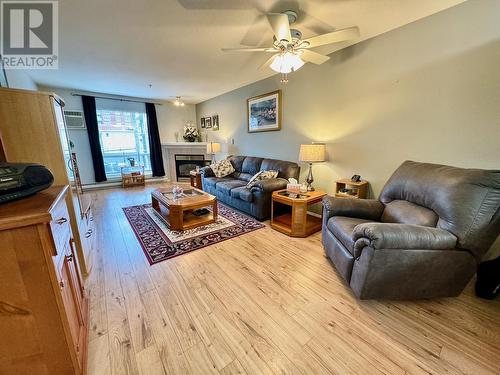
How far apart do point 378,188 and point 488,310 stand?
1.41m

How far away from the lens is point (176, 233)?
9.06 feet

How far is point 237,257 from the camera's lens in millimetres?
2258

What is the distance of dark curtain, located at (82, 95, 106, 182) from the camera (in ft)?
16.3

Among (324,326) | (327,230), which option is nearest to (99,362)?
(324,326)

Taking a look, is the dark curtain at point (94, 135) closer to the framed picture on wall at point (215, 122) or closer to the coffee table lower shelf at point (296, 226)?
the framed picture on wall at point (215, 122)

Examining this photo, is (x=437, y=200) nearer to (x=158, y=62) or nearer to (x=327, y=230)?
(x=327, y=230)

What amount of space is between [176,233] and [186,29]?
2406 mm

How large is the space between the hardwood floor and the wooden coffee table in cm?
72

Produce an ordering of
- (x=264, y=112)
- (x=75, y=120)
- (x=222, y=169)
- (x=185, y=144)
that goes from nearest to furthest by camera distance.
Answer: (x=264, y=112) < (x=222, y=169) < (x=75, y=120) < (x=185, y=144)

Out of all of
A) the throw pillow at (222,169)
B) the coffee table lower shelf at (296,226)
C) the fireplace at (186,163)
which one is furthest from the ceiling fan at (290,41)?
the fireplace at (186,163)

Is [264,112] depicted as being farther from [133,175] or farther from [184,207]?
[133,175]

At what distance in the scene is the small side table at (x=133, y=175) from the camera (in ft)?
18.4

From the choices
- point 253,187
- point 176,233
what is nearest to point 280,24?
point 253,187

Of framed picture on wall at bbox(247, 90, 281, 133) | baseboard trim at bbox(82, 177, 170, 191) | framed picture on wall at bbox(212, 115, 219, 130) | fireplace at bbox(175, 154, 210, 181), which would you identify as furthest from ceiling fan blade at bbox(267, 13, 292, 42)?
baseboard trim at bbox(82, 177, 170, 191)
